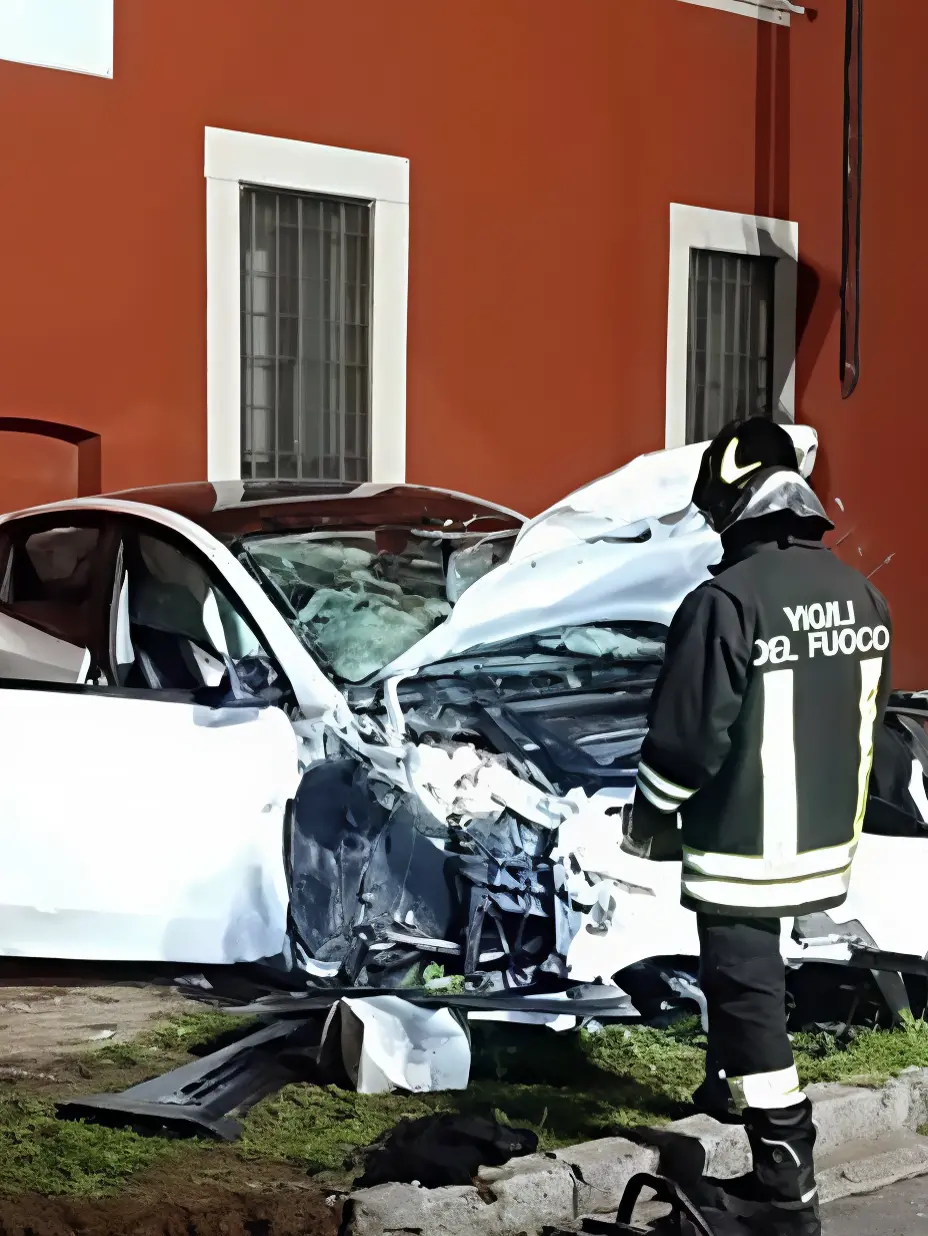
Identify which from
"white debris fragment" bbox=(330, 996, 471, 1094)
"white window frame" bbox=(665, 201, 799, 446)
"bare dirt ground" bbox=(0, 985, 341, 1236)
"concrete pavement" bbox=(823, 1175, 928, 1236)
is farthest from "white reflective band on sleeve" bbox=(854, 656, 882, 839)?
"white window frame" bbox=(665, 201, 799, 446)

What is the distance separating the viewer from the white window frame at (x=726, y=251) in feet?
35.1

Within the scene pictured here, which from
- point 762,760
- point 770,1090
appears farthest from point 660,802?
point 770,1090

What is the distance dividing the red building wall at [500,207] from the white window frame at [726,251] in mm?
89

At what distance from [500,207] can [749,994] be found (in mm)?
7102

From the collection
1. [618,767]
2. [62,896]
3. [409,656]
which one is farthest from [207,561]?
[618,767]

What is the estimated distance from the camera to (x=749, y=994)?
367 cm

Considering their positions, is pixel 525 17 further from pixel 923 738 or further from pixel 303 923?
pixel 303 923

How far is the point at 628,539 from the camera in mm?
4832

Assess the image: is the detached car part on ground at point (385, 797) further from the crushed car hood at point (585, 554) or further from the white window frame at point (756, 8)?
the white window frame at point (756, 8)

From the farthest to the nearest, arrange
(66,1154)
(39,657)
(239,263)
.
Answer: (239,263) → (39,657) → (66,1154)

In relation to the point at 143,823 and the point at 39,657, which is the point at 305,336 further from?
the point at 143,823

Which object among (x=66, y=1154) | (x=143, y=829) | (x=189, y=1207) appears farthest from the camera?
(x=143, y=829)

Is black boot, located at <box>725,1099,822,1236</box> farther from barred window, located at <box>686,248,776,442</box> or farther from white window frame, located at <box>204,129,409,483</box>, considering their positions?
barred window, located at <box>686,248,776,442</box>

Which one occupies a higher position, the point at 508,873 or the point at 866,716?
the point at 866,716
